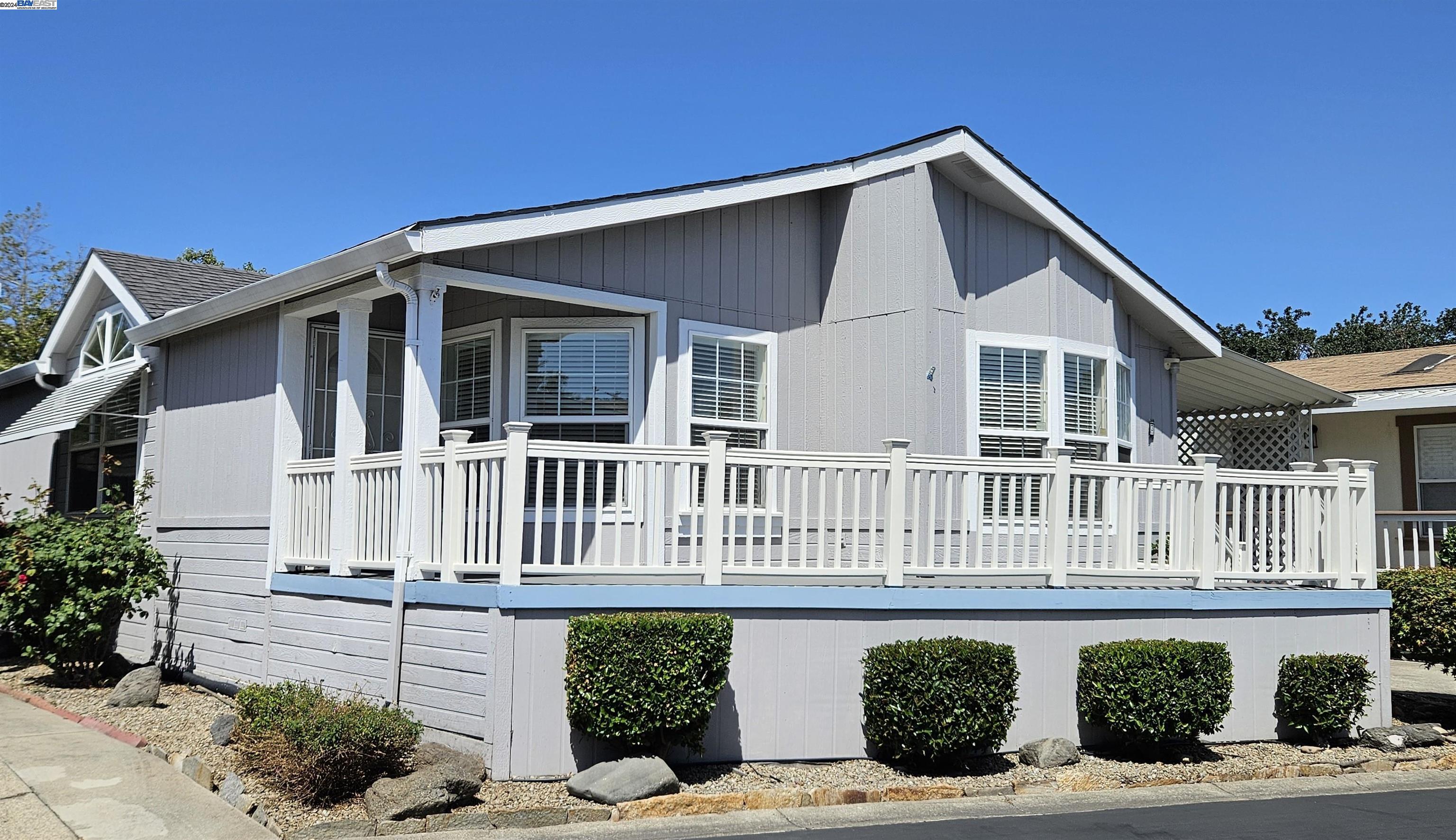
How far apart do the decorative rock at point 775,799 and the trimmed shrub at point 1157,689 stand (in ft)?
8.47

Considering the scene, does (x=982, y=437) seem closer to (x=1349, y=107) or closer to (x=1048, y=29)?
(x=1048, y=29)

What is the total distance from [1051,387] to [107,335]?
10668 millimetres

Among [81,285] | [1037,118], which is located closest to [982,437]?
[1037,118]

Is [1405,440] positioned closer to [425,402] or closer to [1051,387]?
[1051,387]

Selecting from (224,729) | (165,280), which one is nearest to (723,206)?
(224,729)

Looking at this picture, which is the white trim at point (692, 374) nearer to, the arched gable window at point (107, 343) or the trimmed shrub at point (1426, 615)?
the trimmed shrub at point (1426, 615)

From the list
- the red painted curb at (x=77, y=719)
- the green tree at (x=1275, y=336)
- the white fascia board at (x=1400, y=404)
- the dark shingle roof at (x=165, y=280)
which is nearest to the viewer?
the red painted curb at (x=77, y=719)

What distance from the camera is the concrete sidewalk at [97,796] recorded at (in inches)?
250

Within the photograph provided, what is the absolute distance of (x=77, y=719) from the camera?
30.7 ft

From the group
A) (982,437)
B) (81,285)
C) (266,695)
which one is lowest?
(266,695)

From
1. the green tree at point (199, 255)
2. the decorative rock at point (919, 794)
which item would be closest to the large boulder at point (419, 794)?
the decorative rock at point (919, 794)

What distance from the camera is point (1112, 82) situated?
1591 centimetres

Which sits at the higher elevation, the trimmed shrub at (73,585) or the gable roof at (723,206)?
→ the gable roof at (723,206)

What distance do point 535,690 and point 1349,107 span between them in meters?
14.6
